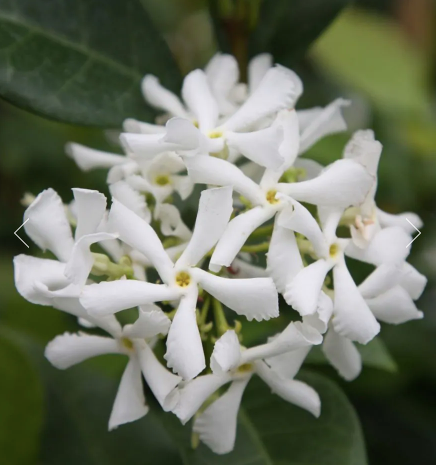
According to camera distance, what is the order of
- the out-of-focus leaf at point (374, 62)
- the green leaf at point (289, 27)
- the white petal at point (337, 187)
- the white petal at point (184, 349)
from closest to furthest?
the white petal at point (184, 349) → the white petal at point (337, 187) → the green leaf at point (289, 27) → the out-of-focus leaf at point (374, 62)

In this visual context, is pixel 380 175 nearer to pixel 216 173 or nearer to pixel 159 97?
pixel 159 97

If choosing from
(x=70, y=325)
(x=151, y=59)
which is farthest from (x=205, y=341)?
(x=70, y=325)

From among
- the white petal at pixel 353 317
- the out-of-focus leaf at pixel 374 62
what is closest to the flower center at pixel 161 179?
the white petal at pixel 353 317

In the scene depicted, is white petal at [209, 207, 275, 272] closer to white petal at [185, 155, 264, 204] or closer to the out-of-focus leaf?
white petal at [185, 155, 264, 204]

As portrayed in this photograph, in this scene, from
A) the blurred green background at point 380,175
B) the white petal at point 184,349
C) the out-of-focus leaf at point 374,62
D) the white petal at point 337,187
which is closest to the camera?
the white petal at point 184,349

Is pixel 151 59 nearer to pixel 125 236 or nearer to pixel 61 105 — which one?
pixel 61 105

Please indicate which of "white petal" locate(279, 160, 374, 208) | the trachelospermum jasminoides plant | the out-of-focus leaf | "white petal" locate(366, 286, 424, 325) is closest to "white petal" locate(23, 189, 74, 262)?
the trachelospermum jasminoides plant

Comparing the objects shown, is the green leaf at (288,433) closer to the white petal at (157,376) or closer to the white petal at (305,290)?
the white petal at (157,376)

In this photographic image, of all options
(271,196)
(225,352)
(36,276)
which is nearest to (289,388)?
(225,352)
